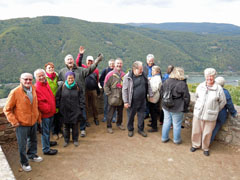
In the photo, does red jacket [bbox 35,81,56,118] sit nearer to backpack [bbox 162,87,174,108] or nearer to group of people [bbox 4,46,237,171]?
group of people [bbox 4,46,237,171]

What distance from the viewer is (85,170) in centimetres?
342

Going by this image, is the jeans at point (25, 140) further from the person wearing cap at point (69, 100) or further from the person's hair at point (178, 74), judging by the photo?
the person's hair at point (178, 74)

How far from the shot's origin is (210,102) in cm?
364

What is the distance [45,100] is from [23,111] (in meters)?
0.52

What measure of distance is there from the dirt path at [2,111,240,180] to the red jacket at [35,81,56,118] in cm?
86

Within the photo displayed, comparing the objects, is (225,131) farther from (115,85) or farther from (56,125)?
(56,125)

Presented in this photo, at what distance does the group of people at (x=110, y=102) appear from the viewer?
3207 millimetres

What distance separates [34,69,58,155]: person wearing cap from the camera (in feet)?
11.6

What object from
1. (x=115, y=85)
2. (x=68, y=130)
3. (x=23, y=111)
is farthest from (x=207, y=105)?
(x=23, y=111)

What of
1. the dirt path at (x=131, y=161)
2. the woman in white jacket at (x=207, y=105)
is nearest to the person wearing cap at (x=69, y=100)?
the dirt path at (x=131, y=161)

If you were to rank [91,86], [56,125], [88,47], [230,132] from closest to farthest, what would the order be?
[230,132] → [56,125] → [91,86] → [88,47]

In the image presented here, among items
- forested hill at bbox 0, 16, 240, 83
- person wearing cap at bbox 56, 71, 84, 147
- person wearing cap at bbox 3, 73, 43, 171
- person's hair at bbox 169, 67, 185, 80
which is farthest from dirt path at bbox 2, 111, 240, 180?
forested hill at bbox 0, 16, 240, 83

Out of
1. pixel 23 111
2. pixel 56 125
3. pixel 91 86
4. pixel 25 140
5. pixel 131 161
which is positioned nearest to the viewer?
pixel 23 111

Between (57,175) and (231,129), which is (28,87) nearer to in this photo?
(57,175)
